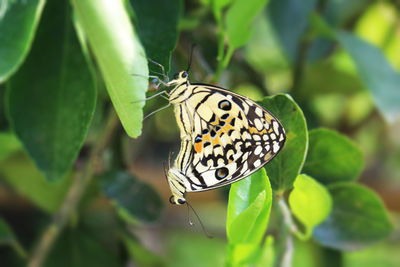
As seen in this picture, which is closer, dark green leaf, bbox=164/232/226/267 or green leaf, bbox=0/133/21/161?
green leaf, bbox=0/133/21/161

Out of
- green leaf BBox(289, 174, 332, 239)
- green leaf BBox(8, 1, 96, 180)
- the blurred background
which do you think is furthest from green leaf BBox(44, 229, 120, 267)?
green leaf BBox(289, 174, 332, 239)

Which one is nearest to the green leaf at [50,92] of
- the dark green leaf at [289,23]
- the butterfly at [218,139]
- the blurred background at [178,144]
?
the blurred background at [178,144]

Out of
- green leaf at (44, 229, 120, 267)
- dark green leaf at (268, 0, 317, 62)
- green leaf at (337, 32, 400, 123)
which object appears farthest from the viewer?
dark green leaf at (268, 0, 317, 62)

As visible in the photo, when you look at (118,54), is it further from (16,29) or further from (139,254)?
(139,254)

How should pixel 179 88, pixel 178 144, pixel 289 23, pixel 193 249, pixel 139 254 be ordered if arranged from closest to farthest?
pixel 179 88 → pixel 178 144 → pixel 139 254 → pixel 289 23 → pixel 193 249

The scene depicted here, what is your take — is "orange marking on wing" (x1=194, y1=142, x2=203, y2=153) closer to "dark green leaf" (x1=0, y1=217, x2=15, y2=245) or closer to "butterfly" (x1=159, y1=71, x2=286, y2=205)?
"butterfly" (x1=159, y1=71, x2=286, y2=205)

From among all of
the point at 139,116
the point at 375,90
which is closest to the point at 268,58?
the point at 375,90

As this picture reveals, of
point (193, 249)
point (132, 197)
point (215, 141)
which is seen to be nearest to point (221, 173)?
point (215, 141)
